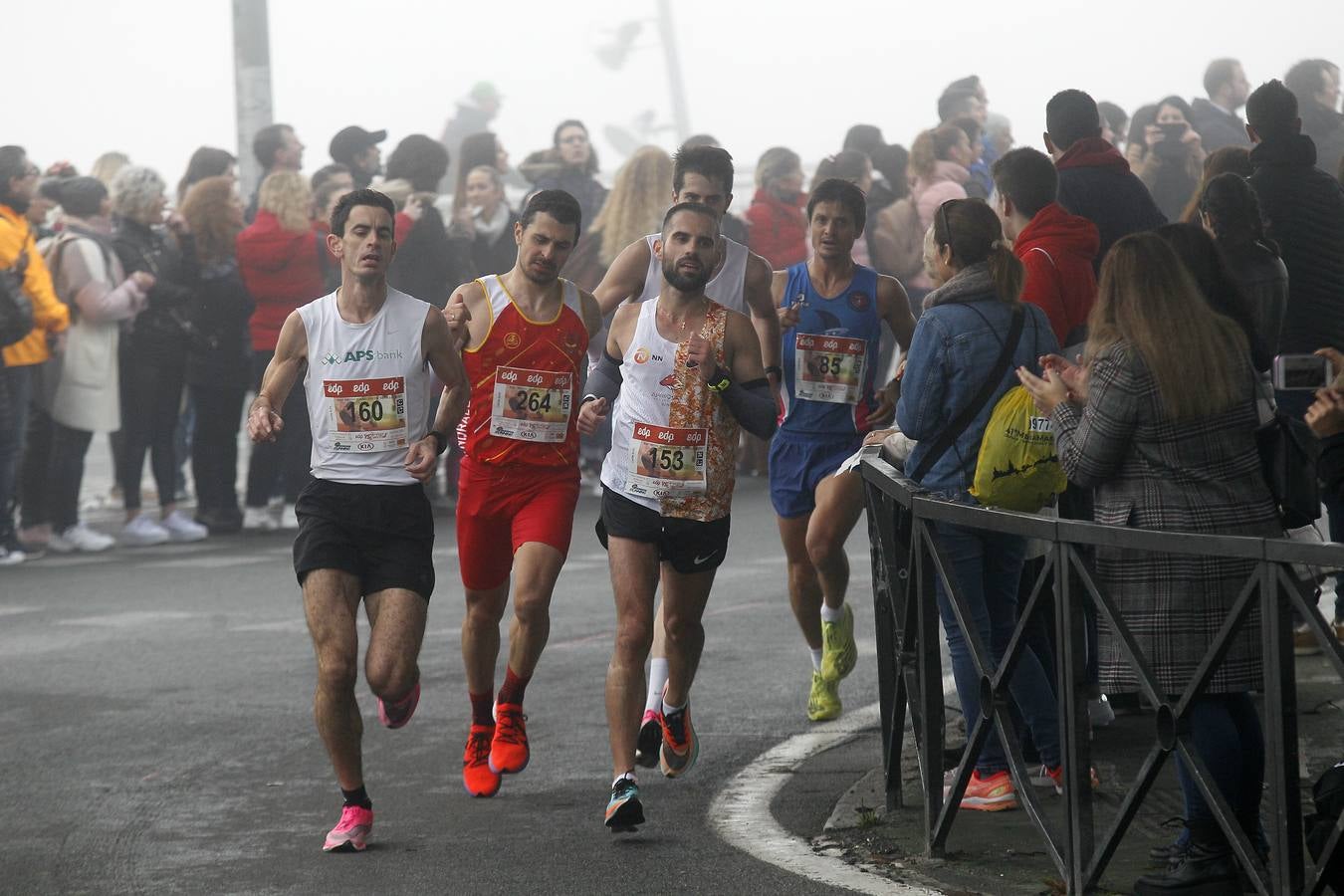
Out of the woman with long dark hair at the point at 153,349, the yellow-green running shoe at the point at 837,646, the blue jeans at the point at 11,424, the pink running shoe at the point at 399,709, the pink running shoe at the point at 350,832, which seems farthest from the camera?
the woman with long dark hair at the point at 153,349

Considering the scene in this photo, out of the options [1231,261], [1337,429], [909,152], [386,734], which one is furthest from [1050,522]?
[909,152]

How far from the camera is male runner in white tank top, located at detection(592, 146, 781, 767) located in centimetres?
769

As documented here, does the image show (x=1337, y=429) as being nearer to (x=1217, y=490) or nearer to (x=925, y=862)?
(x=1217, y=490)

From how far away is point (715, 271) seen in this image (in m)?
7.68

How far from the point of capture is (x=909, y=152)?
14.9m

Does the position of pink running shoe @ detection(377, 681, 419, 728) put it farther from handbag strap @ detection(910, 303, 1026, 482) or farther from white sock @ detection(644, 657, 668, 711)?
handbag strap @ detection(910, 303, 1026, 482)

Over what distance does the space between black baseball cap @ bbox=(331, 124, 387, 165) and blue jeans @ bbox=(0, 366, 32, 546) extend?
9.84 ft

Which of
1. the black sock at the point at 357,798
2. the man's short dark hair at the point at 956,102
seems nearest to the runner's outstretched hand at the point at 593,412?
the black sock at the point at 357,798

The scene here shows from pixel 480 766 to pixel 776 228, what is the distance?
9.70 metres

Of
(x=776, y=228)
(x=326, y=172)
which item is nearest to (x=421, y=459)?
(x=326, y=172)

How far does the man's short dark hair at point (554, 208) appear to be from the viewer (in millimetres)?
7176

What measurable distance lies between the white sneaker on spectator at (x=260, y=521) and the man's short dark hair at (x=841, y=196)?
7.75m

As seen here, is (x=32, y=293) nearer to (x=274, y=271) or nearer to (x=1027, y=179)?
(x=274, y=271)

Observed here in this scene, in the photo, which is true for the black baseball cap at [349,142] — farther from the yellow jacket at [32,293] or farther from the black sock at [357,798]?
the black sock at [357,798]
